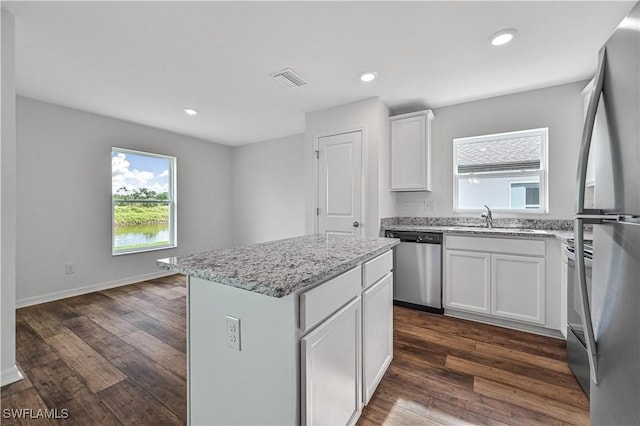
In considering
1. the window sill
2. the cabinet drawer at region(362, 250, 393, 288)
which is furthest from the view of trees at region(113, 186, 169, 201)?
the cabinet drawer at region(362, 250, 393, 288)

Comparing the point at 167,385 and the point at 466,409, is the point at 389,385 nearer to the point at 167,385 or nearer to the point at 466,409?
the point at 466,409

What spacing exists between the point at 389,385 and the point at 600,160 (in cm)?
164

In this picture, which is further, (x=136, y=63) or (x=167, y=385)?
(x=136, y=63)

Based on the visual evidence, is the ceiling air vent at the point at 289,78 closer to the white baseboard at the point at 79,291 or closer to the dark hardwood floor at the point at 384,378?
the dark hardwood floor at the point at 384,378

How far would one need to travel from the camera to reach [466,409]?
5.02 ft

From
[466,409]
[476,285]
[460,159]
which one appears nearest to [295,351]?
[466,409]

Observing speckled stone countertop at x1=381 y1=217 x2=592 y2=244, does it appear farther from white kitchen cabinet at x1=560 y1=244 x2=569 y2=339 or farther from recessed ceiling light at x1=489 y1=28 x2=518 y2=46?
recessed ceiling light at x1=489 y1=28 x2=518 y2=46

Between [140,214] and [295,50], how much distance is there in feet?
11.8

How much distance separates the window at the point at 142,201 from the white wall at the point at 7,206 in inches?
89.6

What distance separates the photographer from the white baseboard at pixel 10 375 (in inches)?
68.1

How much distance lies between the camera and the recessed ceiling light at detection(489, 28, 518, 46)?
1.93m

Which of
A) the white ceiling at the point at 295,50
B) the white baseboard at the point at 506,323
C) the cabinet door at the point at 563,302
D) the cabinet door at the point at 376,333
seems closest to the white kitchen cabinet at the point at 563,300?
the cabinet door at the point at 563,302

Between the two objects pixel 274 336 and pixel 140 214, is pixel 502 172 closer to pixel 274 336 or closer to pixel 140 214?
pixel 274 336

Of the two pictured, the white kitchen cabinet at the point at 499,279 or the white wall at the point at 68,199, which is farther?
the white wall at the point at 68,199
